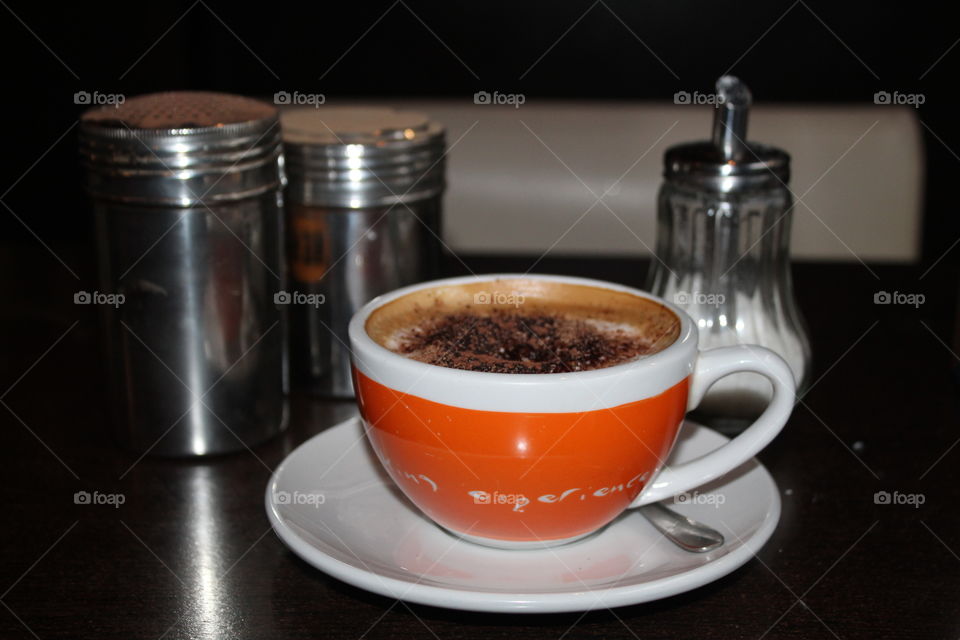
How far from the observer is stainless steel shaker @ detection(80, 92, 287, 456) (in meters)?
0.67

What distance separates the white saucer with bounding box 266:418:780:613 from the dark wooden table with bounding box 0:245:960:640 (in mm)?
21

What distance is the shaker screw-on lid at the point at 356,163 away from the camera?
0.80 metres

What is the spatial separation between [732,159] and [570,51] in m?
1.33

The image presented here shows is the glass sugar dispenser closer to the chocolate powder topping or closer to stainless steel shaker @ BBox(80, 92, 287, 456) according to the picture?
the chocolate powder topping

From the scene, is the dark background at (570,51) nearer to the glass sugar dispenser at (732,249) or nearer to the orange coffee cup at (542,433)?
the glass sugar dispenser at (732,249)

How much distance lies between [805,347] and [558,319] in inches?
9.2

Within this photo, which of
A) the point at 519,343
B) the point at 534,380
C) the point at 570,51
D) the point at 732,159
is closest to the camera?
the point at 534,380

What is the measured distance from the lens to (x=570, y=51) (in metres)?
2.01

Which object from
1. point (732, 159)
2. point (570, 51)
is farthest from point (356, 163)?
point (570, 51)

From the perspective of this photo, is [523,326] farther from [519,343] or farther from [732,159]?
[732,159]

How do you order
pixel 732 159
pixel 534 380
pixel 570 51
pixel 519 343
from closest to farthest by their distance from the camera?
1. pixel 534 380
2. pixel 519 343
3. pixel 732 159
4. pixel 570 51

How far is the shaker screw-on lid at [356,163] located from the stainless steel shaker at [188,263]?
63 mm

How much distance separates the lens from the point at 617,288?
2.24ft

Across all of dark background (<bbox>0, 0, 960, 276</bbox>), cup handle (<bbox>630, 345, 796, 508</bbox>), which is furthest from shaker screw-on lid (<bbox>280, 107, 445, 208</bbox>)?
dark background (<bbox>0, 0, 960, 276</bbox>)
